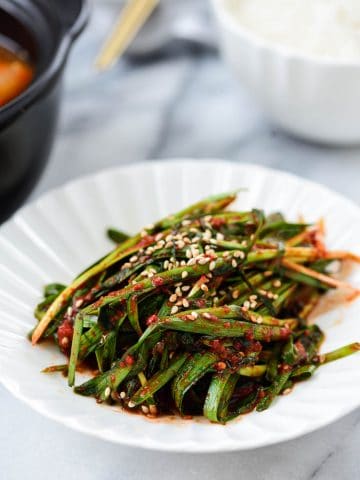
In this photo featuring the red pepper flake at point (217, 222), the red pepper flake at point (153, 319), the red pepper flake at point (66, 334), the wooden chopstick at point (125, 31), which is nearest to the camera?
the red pepper flake at point (153, 319)

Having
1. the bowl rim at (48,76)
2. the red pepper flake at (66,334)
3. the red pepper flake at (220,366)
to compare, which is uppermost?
the bowl rim at (48,76)

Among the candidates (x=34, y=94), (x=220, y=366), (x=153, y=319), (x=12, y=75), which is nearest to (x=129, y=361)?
(x=153, y=319)

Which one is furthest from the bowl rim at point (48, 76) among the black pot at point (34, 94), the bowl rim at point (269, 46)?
the bowl rim at point (269, 46)

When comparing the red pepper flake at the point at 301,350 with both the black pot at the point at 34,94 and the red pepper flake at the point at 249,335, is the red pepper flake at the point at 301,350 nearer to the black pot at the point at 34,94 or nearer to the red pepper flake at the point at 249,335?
the red pepper flake at the point at 249,335

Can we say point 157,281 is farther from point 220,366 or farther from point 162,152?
point 162,152

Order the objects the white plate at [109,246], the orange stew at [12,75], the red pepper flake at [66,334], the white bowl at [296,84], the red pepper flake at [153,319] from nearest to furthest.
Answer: the white plate at [109,246], the red pepper flake at [153,319], the red pepper flake at [66,334], the orange stew at [12,75], the white bowl at [296,84]

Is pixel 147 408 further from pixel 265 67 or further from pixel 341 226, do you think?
pixel 265 67

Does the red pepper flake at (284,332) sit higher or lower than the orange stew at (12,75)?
lower
